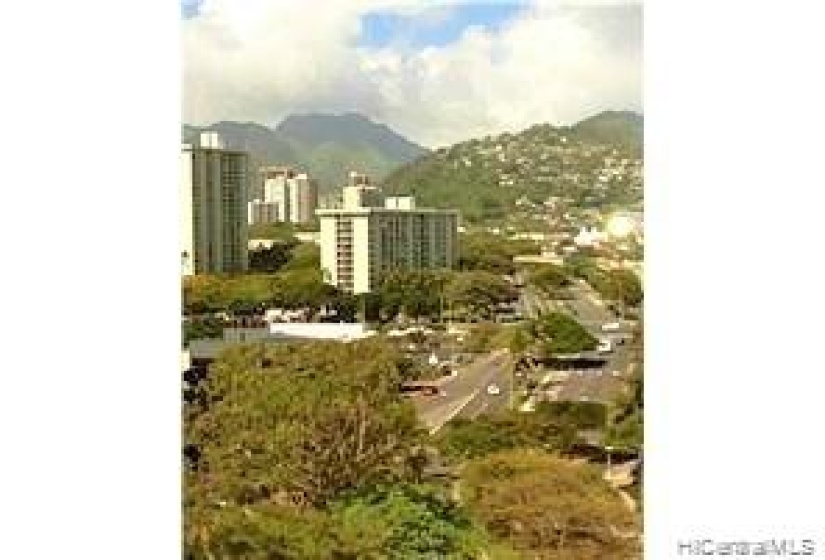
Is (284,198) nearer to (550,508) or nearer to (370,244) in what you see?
(370,244)

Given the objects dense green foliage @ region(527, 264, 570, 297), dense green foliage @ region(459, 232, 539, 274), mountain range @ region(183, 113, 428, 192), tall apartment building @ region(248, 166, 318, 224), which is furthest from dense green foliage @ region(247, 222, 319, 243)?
dense green foliage @ region(527, 264, 570, 297)

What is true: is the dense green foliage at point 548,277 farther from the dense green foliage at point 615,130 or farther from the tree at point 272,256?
the tree at point 272,256
